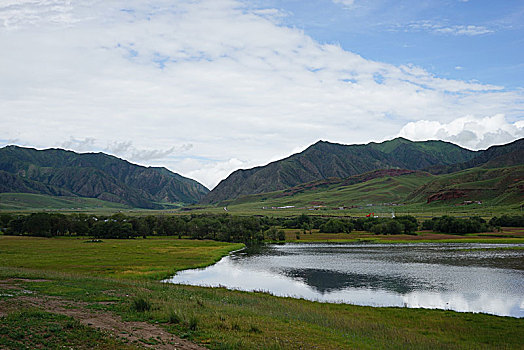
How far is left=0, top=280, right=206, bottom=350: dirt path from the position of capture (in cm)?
1844

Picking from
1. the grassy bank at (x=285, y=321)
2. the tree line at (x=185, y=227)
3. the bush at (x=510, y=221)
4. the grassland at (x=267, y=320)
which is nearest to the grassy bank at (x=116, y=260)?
the grassy bank at (x=285, y=321)

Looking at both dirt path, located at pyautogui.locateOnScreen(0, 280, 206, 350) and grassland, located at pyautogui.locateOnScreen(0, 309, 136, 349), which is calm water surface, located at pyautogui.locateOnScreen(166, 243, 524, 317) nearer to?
dirt path, located at pyautogui.locateOnScreen(0, 280, 206, 350)

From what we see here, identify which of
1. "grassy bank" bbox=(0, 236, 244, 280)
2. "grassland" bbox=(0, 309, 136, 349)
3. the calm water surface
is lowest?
the calm water surface

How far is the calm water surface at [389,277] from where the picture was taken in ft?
145

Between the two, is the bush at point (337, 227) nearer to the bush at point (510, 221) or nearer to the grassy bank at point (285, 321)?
the bush at point (510, 221)

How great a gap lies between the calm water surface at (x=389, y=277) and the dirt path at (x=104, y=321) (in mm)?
26920

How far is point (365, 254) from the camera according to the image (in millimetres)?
86875

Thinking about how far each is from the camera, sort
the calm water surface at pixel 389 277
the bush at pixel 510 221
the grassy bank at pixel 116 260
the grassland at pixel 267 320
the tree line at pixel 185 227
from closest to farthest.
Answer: the grassland at pixel 267 320
the calm water surface at pixel 389 277
the grassy bank at pixel 116 260
the tree line at pixel 185 227
the bush at pixel 510 221

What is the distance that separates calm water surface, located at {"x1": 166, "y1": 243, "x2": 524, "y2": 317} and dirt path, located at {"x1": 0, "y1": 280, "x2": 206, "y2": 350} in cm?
2692

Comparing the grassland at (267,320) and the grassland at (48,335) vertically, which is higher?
the grassland at (48,335)

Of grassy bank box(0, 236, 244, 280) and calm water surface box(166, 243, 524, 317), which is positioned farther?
grassy bank box(0, 236, 244, 280)

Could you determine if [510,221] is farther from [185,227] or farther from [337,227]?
[185,227]

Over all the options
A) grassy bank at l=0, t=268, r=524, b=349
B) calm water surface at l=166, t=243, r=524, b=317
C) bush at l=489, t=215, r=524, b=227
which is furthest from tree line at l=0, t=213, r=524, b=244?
grassy bank at l=0, t=268, r=524, b=349

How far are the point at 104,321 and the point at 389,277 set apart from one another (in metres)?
45.4
